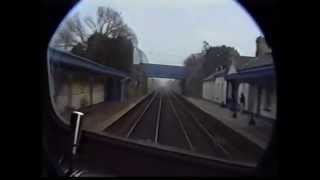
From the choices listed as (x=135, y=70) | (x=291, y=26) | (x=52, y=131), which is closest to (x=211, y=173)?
(x=52, y=131)

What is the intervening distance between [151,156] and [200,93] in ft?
228

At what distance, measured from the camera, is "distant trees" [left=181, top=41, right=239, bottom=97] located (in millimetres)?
71125

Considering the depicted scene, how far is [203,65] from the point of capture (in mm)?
75875

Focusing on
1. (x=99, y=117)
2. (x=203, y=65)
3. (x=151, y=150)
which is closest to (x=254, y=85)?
(x=99, y=117)

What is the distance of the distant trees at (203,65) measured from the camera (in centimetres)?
7112

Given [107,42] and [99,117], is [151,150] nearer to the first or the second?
[99,117]

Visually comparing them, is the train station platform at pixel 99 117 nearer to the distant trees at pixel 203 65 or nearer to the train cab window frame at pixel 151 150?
the train cab window frame at pixel 151 150

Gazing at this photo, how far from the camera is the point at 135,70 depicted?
55969mm

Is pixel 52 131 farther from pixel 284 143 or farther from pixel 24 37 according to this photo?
pixel 284 143

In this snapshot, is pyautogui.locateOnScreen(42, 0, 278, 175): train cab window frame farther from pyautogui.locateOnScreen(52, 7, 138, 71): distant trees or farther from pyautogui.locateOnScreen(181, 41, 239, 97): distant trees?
pyautogui.locateOnScreen(181, 41, 239, 97): distant trees

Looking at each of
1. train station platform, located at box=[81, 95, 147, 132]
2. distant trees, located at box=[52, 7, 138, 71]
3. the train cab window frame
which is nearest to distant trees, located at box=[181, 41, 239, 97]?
distant trees, located at box=[52, 7, 138, 71]

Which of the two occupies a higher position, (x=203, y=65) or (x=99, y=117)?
(x=203, y=65)

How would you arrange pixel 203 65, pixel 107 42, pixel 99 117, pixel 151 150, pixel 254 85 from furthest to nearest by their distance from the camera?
pixel 203 65
pixel 107 42
pixel 254 85
pixel 99 117
pixel 151 150

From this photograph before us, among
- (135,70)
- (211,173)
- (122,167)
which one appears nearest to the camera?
(211,173)
